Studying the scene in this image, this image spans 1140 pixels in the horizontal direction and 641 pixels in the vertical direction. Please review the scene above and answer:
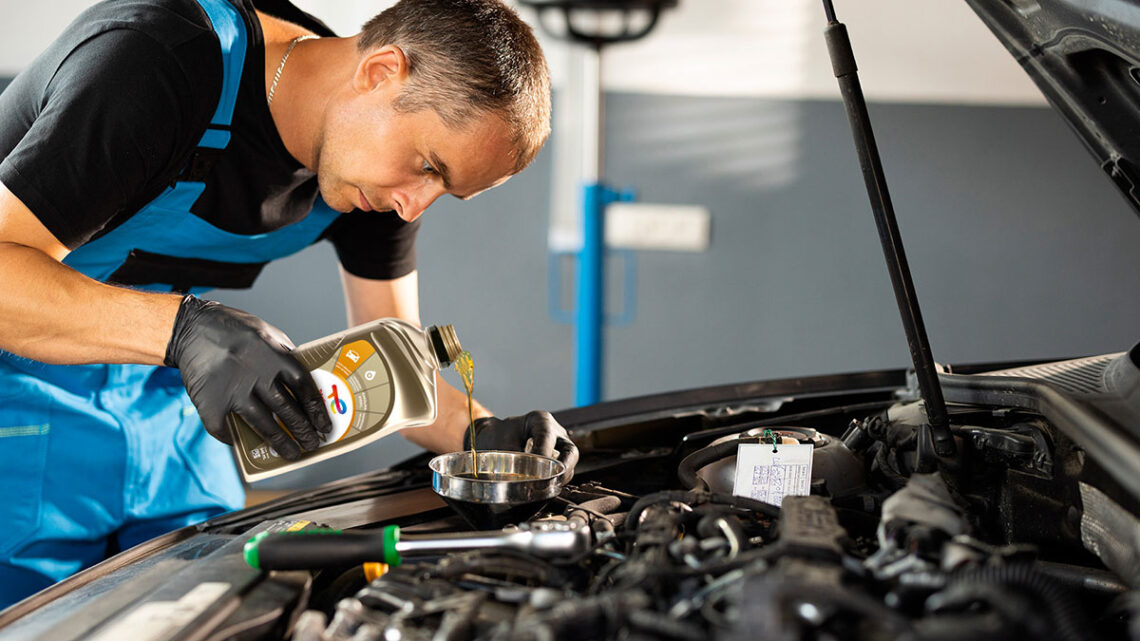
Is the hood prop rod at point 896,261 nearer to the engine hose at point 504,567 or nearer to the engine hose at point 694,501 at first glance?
the engine hose at point 694,501

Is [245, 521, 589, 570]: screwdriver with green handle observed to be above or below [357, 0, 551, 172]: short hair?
below

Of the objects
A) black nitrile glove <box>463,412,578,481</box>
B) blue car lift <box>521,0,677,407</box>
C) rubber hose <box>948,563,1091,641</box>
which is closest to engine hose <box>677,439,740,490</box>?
black nitrile glove <box>463,412,578,481</box>

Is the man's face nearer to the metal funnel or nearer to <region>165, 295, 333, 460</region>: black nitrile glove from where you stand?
<region>165, 295, 333, 460</region>: black nitrile glove

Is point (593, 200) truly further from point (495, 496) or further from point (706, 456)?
point (495, 496)

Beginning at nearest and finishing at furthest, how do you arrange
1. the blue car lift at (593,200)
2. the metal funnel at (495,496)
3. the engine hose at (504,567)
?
1. the engine hose at (504,567)
2. the metal funnel at (495,496)
3. the blue car lift at (593,200)

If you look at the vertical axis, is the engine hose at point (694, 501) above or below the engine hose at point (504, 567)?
above

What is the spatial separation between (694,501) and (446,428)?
71cm

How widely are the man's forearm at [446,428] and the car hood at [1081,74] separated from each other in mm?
910

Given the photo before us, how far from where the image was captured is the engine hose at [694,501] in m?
0.76

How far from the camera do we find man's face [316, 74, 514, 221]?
1.17 meters

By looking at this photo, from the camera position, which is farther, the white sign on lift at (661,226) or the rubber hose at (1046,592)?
the white sign on lift at (661,226)

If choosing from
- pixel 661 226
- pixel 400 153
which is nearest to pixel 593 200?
pixel 661 226

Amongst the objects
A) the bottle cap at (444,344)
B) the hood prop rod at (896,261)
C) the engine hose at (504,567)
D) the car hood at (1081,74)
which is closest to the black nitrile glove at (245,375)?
the bottle cap at (444,344)

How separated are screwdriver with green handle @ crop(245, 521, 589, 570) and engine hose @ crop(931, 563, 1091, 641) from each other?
295mm
